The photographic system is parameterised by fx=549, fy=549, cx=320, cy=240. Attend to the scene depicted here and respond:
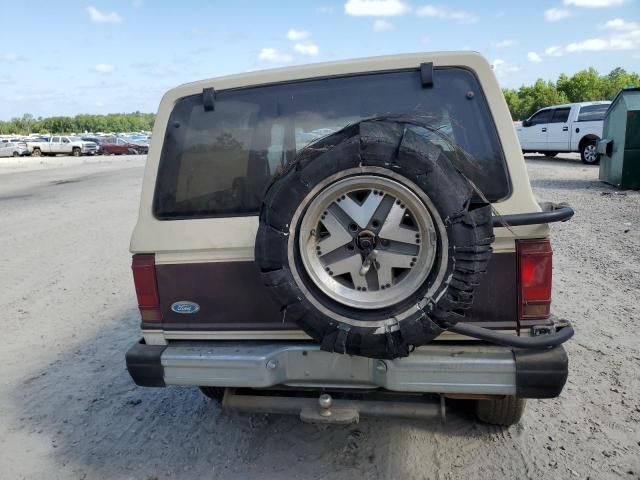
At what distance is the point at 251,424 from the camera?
354cm

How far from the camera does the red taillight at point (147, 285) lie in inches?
114

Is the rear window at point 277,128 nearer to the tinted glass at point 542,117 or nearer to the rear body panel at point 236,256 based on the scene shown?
the rear body panel at point 236,256

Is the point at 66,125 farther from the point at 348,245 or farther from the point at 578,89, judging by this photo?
the point at 348,245

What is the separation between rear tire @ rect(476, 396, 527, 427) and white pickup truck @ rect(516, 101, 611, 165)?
1653 cm

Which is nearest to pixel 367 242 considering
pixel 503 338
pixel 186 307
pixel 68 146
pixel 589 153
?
pixel 503 338

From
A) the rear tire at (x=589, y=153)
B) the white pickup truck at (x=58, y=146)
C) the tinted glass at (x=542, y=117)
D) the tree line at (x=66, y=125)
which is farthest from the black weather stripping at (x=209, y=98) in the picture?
the tree line at (x=66, y=125)

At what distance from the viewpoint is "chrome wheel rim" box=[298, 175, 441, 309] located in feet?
7.70

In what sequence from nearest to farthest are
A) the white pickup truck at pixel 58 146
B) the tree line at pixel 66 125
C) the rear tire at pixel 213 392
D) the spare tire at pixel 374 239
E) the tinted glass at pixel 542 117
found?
the spare tire at pixel 374 239 → the rear tire at pixel 213 392 → the tinted glass at pixel 542 117 → the white pickup truck at pixel 58 146 → the tree line at pixel 66 125

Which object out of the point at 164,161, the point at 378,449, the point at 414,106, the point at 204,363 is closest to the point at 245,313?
the point at 204,363

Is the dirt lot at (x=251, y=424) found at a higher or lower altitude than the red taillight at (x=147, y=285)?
lower

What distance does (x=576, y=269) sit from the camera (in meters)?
6.60

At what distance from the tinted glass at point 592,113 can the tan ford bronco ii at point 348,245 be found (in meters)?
17.5

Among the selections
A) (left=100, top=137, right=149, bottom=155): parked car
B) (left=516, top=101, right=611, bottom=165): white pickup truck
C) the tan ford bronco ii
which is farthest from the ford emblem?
(left=100, top=137, right=149, bottom=155): parked car

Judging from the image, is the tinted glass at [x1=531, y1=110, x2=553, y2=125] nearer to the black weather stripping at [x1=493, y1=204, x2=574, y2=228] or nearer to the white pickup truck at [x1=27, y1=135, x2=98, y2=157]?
the black weather stripping at [x1=493, y1=204, x2=574, y2=228]
